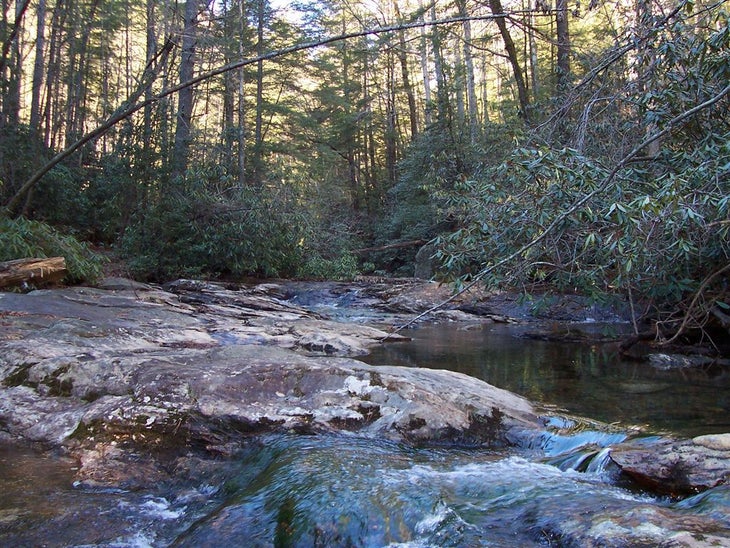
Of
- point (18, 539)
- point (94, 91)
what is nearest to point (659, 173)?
point (18, 539)

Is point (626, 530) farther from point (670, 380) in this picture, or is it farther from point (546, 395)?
point (670, 380)

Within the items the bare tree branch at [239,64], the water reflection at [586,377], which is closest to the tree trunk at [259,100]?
the water reflection at [586,377]

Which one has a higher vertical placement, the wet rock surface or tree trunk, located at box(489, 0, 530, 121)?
tree trunk, located at box(489, 0, 530, 121)

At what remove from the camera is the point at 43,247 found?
28.5 ft

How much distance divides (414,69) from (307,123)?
789cm

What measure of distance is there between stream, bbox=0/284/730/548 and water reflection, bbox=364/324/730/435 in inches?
14.4

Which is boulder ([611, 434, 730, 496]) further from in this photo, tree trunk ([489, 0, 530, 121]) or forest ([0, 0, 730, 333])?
tree trunk ([489, 0, 530, 121])

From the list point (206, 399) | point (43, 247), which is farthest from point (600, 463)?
point (43, 247)

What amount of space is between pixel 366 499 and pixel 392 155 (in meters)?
25.2

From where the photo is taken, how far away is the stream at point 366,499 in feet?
8.38

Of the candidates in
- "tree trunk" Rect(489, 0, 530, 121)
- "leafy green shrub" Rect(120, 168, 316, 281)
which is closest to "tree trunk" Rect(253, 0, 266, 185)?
"leafy green shrub" Rect(120, 168, 316, 281)

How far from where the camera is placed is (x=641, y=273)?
5.92m

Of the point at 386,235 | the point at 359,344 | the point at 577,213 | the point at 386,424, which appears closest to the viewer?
the point at 386,424

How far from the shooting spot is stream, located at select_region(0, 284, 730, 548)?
255 cm
